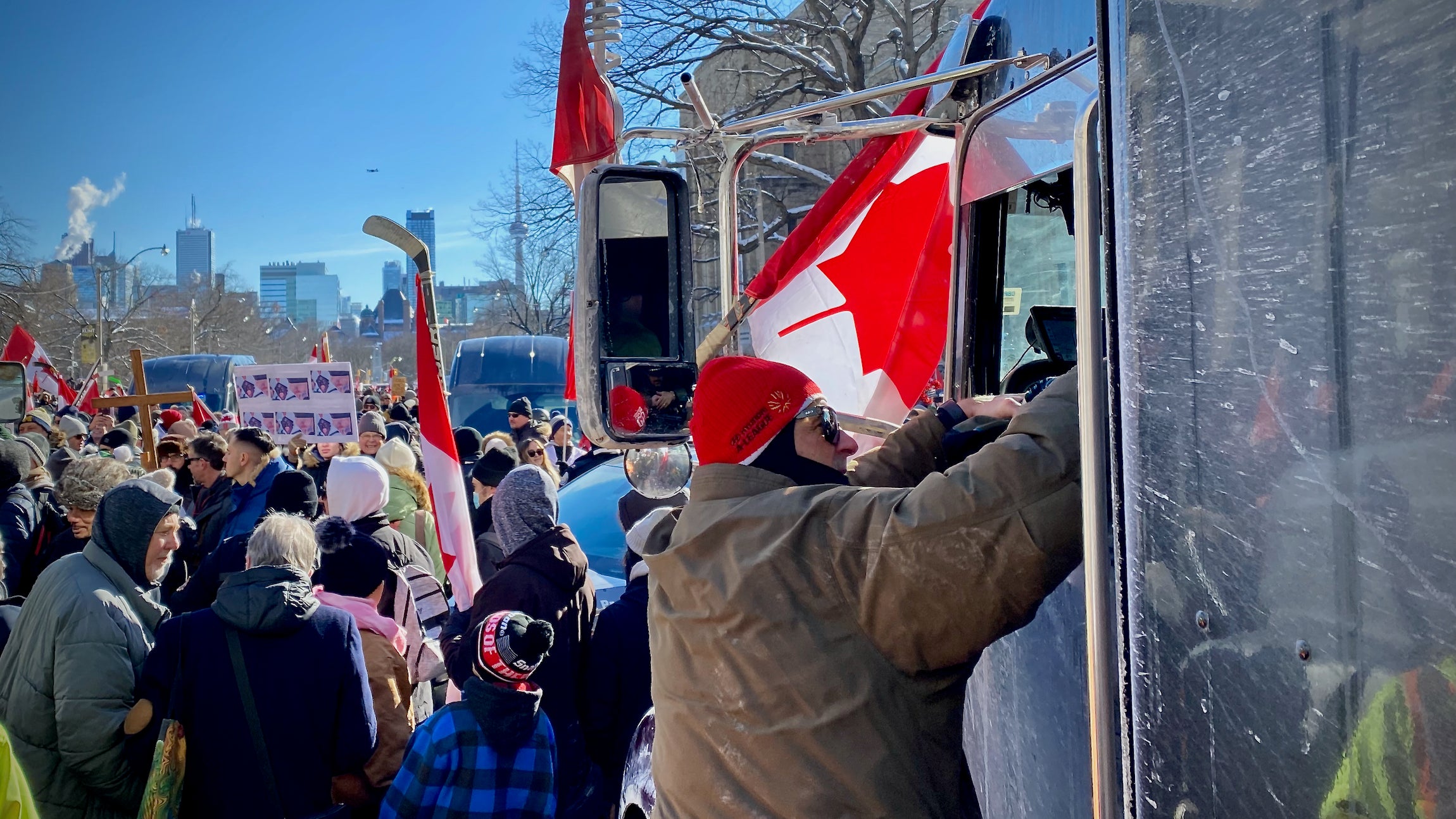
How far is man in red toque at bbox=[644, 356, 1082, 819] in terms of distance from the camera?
64.5 inches

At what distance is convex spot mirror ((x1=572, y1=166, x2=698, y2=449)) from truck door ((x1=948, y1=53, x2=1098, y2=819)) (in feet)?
2.63

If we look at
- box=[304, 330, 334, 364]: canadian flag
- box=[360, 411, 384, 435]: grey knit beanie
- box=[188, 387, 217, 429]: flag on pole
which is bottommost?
box=[360, 411, 384, 435]: grey knit beanie

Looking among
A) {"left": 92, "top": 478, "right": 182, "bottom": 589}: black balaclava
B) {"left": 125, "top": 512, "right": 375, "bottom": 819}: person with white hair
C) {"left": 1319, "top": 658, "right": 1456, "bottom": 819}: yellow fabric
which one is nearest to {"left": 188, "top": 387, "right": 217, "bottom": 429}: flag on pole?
{"left": 92, "top": 478, "right": 182, "bottom": 589}: black balaclava

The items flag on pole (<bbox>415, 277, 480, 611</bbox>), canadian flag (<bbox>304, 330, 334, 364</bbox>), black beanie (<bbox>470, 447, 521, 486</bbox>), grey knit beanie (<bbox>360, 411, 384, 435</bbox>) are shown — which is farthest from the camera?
canadian flag (<bbox>304, 330, 334, 364</bbox>)

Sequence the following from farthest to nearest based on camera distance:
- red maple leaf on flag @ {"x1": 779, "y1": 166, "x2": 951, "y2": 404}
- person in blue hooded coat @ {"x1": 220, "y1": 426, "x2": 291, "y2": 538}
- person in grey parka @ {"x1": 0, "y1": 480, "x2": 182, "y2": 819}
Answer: person in blue hooded coat @ {"x1": 220, "y1": 426, "x2": 291, "y2": 538}, red maple leaf on flag @ {"x1": 779, "y1": 166, "x2": 951, "y2": 404}, person in grey parka @ {"x1": 0, "y1": 480, "x2": 182, "y2": 819}

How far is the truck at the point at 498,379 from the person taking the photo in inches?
800

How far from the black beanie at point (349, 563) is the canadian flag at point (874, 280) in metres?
1.84

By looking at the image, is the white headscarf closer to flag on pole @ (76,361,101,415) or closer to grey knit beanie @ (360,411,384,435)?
grey knit beanie @ (360,411,384,435)

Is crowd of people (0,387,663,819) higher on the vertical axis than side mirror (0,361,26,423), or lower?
lower

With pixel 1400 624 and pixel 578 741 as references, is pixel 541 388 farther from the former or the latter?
pixel 1400 624

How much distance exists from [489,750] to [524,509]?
3.88ft

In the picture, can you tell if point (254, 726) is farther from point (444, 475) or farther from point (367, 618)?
point (444, 475)

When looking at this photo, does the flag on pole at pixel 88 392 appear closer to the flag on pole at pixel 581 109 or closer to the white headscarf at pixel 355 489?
the white headscarf at pixel 355 489

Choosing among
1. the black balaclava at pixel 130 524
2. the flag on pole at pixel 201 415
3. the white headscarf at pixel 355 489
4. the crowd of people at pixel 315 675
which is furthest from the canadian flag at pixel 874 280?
the flag on pole at pixel 201 415
